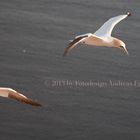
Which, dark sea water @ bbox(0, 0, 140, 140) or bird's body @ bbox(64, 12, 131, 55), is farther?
dark sea water @ bbox(0, 0, 140, 140)

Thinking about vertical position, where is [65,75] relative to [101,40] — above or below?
below

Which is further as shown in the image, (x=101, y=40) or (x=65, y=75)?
(x=65, y=75)

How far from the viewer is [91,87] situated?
37.5m

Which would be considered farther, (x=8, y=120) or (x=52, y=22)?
(x=52, y=22)

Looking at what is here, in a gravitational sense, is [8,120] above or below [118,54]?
below

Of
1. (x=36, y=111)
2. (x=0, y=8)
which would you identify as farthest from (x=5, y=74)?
(x=0, y=8)

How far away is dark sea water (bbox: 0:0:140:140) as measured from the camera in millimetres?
33844

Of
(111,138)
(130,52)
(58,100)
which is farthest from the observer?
(130,52)

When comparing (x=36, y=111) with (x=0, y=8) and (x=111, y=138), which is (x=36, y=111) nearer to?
(x=111, y=138)

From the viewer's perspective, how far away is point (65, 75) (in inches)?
1489

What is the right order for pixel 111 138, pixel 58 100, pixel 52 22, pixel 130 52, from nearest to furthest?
1. pixel 111 138
2. pixel 58 100
3. pixel 130 52
4. pixel 52 22

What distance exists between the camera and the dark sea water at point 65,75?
111ft

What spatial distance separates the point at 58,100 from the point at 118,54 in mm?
6236

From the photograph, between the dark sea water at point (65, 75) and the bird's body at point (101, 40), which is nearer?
the bird's body at point (101, 40)
